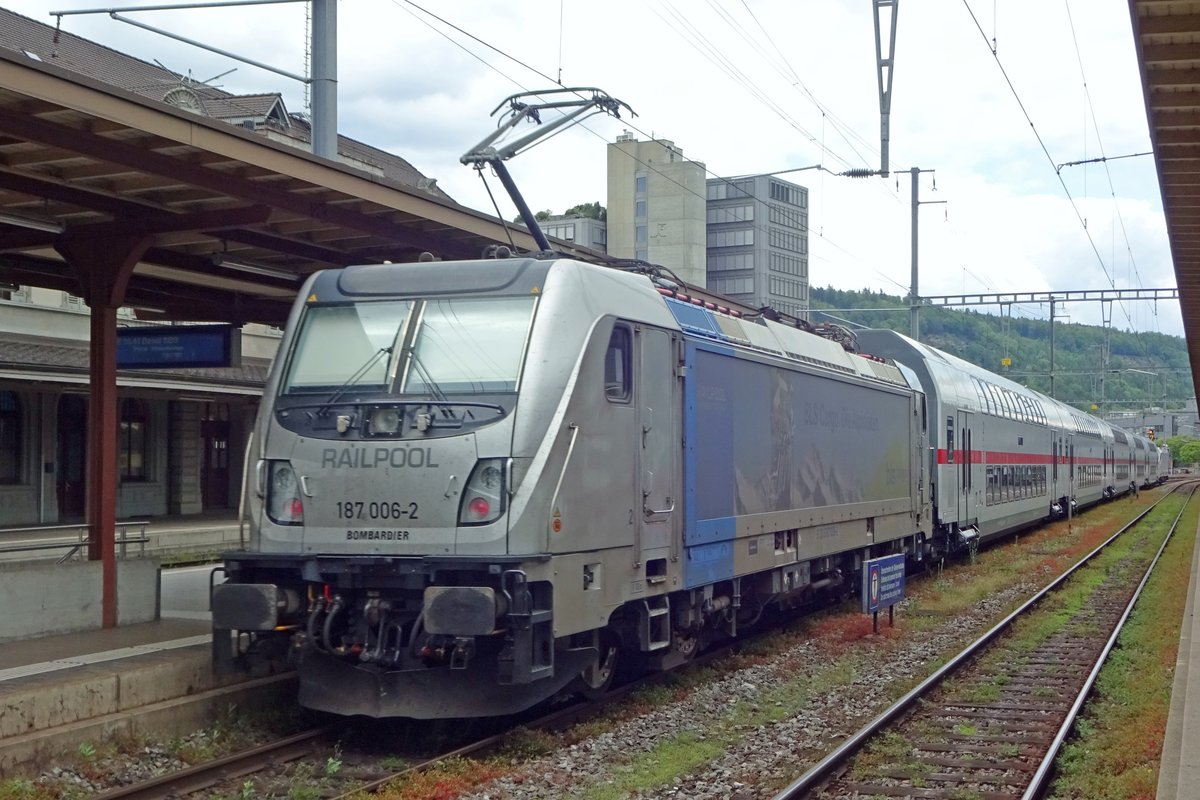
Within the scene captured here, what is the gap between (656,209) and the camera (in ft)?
289

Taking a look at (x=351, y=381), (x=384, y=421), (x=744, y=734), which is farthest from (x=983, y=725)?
(x=351, y=381)

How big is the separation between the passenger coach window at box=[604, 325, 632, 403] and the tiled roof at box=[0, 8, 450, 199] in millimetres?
23193

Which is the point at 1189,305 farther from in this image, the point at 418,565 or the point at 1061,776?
the point at 418,565

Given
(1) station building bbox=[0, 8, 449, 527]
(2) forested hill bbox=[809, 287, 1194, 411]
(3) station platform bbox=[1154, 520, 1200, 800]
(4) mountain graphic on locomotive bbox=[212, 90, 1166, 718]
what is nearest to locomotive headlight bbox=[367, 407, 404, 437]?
(4) mountain graphic on locomotive bbox=[212, 90, 1166, 718]

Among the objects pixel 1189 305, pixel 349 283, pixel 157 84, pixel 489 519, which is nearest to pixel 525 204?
pixel 349 283

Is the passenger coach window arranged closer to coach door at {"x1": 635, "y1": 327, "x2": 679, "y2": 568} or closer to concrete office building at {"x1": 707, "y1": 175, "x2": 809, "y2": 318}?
coach door at {"x1": 635, "y1": 327, "x2": 679, "y2": 568}

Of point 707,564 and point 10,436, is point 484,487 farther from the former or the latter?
point 10,436

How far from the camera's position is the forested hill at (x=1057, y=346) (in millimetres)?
80125

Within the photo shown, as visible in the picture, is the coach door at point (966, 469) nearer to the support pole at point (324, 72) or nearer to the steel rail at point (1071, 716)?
the steel rail at point (1071, 716)

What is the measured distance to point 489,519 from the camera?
802 cm

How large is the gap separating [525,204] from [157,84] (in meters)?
29.1

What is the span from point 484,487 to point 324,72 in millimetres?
6980

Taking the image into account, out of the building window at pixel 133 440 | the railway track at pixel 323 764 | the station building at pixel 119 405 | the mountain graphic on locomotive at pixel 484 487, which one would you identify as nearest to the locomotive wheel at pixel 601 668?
the mountain graphic on locomotive at pixel 484 487

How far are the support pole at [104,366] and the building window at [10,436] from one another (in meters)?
16.9
